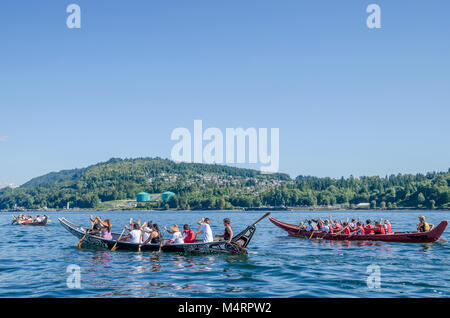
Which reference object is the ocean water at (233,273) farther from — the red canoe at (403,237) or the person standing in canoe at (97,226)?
the red canoe at (403,237)

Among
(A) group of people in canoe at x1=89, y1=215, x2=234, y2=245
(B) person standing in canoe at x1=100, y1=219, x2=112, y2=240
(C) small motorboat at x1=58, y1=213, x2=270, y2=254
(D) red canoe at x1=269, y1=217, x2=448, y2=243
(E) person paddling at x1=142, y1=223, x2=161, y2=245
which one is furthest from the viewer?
(D) red canoe at x1=269, y1=217, x2=448, y2=243

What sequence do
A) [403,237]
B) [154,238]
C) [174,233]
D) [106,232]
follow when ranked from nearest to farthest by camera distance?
[174,233]
[154,238]
[106,232]
[403,237]

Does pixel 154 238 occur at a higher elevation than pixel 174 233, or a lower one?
lower

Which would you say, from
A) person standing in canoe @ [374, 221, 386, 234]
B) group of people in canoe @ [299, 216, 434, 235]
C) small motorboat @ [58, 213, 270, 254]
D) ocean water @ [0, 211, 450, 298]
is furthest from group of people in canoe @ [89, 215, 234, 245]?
person standing in canoe @ [374, 221, 386, 234]

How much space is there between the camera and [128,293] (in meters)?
17.3

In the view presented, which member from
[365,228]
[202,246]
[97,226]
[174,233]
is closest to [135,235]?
[174,233]

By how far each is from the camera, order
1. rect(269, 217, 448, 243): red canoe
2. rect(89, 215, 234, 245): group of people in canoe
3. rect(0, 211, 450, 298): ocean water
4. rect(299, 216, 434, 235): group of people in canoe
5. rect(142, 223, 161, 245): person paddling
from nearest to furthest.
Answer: rect(0, 211, 450, 298): ocean water
rect(89, 215, 234, 245): group of people in canoe
rect(142, 223, 161, 245): person paddling
rect(269, 217, 448, 243): red canoe
rect(299, 216, 434, 235): group of people in canoe

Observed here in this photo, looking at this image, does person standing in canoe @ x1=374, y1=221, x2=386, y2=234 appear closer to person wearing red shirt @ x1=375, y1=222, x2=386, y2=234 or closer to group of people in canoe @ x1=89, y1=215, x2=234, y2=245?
person wearing red shirt @ x1=375, y1=222, x2=386, y2=234

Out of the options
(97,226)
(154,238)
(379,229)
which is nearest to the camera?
(154,238)

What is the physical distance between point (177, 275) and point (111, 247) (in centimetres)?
1247

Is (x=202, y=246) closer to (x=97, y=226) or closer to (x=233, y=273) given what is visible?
(x=233, y=273)

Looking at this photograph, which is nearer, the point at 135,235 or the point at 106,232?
the point at 135,235

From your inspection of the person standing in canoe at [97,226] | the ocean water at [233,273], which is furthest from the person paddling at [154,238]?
the person standing in canoe at [97,226]
